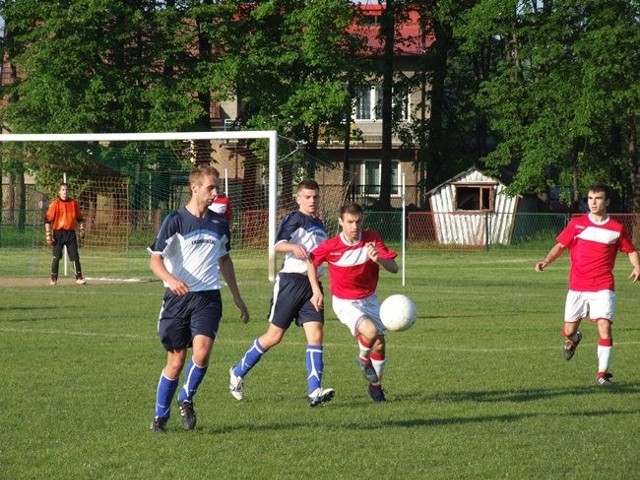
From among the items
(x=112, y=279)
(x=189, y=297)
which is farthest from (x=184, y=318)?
(x=112, y=279)

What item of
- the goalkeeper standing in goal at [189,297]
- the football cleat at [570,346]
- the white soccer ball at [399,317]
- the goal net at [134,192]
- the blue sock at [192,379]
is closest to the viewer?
the goalkeeper standing in goal at [189,297]

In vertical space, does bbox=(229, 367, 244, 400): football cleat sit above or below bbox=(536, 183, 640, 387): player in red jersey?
below

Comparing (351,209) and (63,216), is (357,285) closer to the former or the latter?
(351,209)

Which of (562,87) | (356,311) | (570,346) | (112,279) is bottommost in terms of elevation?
(112,279)

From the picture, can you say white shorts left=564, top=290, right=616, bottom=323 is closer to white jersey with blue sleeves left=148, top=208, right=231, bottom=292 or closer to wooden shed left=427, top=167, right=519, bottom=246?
white jersey with blue sleeves left=148, top=208, right=231, bottom=292

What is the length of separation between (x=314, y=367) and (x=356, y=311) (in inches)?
21.1

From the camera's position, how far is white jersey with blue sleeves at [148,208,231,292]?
8.59 meters

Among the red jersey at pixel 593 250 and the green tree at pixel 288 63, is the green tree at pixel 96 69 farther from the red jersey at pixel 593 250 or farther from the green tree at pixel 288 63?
the red jersey at pixel 593 250

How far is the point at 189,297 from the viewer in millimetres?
8570

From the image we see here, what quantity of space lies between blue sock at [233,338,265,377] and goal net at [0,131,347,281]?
46.8ft

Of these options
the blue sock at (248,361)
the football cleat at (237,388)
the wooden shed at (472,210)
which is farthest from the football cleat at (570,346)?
the wooden shed at (472,210)

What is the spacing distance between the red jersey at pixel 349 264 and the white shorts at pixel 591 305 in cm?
262

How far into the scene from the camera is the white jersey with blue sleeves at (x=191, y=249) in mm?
8586

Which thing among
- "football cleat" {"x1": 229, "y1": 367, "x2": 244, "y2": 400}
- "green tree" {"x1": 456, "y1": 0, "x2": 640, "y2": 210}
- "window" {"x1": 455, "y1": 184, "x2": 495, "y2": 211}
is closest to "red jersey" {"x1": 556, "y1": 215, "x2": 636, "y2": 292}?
"football cleat" {"x1": 229, "y1": 367, "x2": 244, "y2": 400}
